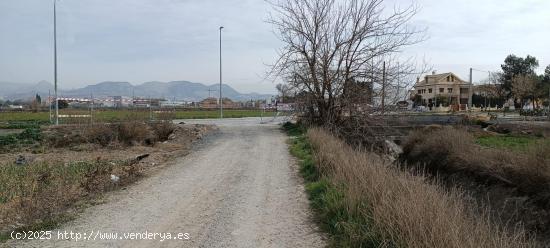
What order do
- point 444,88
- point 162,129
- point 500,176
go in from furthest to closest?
point 444,88, point 162,129, point 500,176

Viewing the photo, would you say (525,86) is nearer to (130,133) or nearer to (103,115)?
(103,115)

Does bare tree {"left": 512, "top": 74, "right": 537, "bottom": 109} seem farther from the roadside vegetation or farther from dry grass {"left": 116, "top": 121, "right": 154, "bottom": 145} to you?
the roadside vegetation

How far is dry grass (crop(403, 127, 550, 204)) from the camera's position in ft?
43.1

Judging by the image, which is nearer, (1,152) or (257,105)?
(1,152)

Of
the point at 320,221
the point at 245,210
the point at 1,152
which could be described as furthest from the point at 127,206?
the point at 1,152

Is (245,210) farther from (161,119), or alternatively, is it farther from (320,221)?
(161,119)

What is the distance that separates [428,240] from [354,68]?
2030 cm

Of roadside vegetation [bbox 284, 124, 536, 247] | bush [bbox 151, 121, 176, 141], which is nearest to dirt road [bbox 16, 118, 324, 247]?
roadside vegetation [bbox 284, 124, 536, 247]

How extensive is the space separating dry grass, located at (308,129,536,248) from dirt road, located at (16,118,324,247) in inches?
29.1

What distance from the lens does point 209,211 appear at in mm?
8328

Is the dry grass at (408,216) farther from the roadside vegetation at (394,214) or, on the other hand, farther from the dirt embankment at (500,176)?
the dirt embankment at (500,176)

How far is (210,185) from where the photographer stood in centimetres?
1095

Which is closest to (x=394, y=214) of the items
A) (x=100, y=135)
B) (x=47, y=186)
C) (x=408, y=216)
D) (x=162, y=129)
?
(x=408, y=216)

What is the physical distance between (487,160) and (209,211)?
37.8ft
